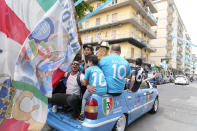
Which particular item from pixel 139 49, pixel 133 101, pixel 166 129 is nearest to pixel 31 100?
pixel 133 101

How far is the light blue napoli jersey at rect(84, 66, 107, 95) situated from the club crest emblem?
158 mm

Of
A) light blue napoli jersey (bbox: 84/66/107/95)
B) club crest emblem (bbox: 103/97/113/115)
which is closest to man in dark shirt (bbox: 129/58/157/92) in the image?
club crest emblem (bbox: 103/97/113/115)

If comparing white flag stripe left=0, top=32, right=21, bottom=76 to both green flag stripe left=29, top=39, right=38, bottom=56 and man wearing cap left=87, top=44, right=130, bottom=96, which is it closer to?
green flag stripe left=29, top=39, right=38, bottom=56

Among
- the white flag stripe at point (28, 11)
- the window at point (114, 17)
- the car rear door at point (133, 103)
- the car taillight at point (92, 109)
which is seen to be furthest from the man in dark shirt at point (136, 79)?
the window at point (114, 17)

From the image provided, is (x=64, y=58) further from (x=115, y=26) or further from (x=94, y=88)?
(x=115, y=26)

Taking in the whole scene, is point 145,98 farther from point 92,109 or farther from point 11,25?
point 11,25

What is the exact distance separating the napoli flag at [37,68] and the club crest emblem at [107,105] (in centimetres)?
100

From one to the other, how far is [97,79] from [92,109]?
1.69 feet

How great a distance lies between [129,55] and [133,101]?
1783 cm

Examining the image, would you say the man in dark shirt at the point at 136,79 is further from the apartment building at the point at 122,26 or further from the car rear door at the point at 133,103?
the apartment building at the point at 122,26

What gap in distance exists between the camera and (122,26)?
66.7 feet

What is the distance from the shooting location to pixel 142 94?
3.46m

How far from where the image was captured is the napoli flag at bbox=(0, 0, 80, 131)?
136cm

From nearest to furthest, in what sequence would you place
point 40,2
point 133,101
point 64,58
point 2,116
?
point 2,116
point 40,2
point 64,58
point 133,101
